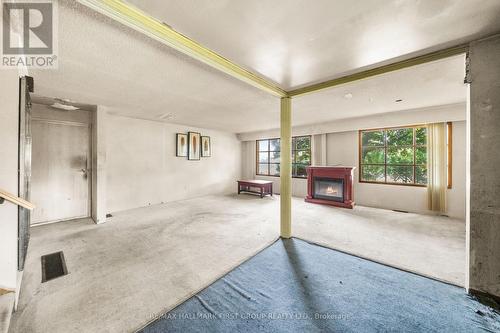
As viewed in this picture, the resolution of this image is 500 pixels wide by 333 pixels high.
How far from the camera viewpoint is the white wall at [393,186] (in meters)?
4.17

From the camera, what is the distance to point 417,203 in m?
4.65

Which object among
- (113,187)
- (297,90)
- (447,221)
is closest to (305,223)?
(297,90)

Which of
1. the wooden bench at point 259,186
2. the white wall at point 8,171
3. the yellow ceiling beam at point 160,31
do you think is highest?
the yellow ceiling beam at point 160,31

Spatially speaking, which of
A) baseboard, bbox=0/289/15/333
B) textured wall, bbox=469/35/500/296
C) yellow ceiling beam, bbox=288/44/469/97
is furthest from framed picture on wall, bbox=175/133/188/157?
textured wall, bbox=469/35/500/296

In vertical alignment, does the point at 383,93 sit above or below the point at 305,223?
above

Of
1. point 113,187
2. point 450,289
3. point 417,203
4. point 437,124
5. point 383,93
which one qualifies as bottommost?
point 450,289

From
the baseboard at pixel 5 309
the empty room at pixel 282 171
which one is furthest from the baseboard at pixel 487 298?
the baseboard at pixel 5 309

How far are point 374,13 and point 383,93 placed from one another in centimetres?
225

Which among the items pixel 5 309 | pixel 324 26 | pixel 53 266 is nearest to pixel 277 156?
pixel 324 26

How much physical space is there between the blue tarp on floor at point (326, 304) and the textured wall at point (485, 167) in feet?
1.09

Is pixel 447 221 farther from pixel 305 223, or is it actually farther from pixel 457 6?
pixel 457 6

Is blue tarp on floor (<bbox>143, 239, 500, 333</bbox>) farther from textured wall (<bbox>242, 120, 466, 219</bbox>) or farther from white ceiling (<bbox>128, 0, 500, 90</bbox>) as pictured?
textured wall (<bbox>242, 120, 466, 219</bbox>)

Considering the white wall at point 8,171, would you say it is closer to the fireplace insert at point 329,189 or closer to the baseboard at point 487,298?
the baseboard at point 487,298

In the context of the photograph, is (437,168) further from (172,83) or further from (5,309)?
(5,309)
